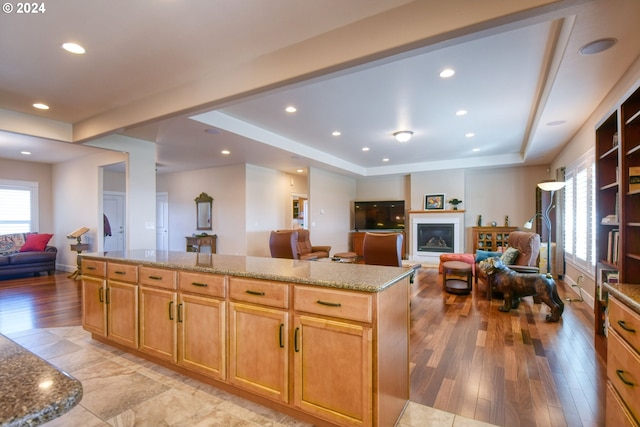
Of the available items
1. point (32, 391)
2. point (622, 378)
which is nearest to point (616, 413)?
point (622, 378)

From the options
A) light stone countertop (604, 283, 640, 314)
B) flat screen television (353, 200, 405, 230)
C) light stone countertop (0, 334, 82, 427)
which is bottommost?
light stone countertop (604, 283, 640, 314)

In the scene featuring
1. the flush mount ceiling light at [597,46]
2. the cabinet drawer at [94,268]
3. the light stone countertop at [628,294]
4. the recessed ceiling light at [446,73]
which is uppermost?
the recessed ceiling light at [446,73]

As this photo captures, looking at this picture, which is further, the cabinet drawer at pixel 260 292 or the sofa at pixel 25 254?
the sofa at pixel 25 254

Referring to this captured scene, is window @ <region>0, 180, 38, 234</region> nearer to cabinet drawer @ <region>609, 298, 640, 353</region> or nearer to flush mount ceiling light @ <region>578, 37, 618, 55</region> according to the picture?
cabinet drawer @ <region>609, 298, 640, 353</region>

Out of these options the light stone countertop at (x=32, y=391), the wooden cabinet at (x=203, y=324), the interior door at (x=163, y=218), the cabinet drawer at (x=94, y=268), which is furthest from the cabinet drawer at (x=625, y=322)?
the interior door at (x=163, y=218)

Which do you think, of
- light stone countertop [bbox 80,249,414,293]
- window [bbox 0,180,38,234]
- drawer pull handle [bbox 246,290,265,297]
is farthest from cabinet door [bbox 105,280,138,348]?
window [bbox 0,180,38,234]

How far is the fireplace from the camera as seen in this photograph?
319 inches

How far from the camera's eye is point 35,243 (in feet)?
22.5

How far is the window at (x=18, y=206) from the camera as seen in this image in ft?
23.0

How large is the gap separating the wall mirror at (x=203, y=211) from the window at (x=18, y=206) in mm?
3710

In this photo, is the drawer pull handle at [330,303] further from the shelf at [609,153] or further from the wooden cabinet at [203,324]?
the shelf at [609,153]

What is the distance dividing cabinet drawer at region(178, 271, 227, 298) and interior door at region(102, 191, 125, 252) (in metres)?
7.35

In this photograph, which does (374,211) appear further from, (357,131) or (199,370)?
(199,370)

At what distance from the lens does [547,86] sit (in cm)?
340
